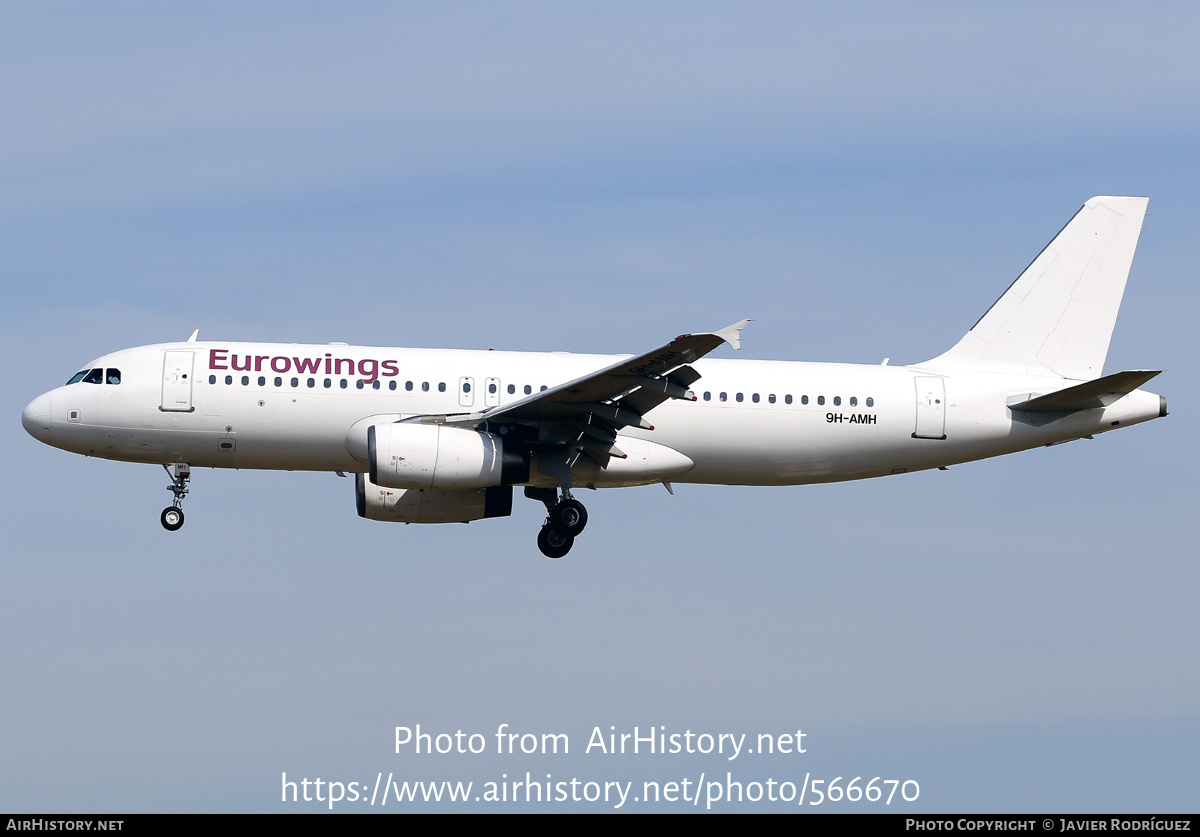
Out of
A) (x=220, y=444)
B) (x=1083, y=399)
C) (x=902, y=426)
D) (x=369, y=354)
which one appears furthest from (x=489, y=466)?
(x=1083, y=399)

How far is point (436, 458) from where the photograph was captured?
30.1 meters

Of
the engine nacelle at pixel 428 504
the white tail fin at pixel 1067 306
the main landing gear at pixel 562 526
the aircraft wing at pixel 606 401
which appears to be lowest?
the main landing gear at pixel 562 526

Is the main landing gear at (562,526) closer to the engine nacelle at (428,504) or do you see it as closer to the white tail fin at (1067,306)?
the engine nacelle at (428,504)

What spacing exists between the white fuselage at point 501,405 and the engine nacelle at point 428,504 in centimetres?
209

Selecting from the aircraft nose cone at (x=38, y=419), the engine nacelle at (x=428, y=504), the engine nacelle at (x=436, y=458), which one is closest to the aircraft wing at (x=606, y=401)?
the engine nacelle at (x=436, y=458)

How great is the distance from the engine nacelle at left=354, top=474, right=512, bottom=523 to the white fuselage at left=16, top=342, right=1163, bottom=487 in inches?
82.5

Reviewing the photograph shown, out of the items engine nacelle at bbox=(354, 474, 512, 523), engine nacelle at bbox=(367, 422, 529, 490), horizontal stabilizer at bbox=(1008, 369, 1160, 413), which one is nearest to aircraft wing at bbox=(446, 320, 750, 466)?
engine nacelle at bbox=(367, 422, 529, 490)

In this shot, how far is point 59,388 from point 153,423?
8.41ft

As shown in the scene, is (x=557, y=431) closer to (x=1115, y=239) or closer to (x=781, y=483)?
(x=781, y=483)

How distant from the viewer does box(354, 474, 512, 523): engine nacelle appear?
112 ft

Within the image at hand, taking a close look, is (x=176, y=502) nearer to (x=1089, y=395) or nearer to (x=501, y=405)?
(x=501, y=405)

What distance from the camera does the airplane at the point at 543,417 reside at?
3077cm

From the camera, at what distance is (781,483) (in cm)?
3369

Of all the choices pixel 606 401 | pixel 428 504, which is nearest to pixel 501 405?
pixel 606 401
